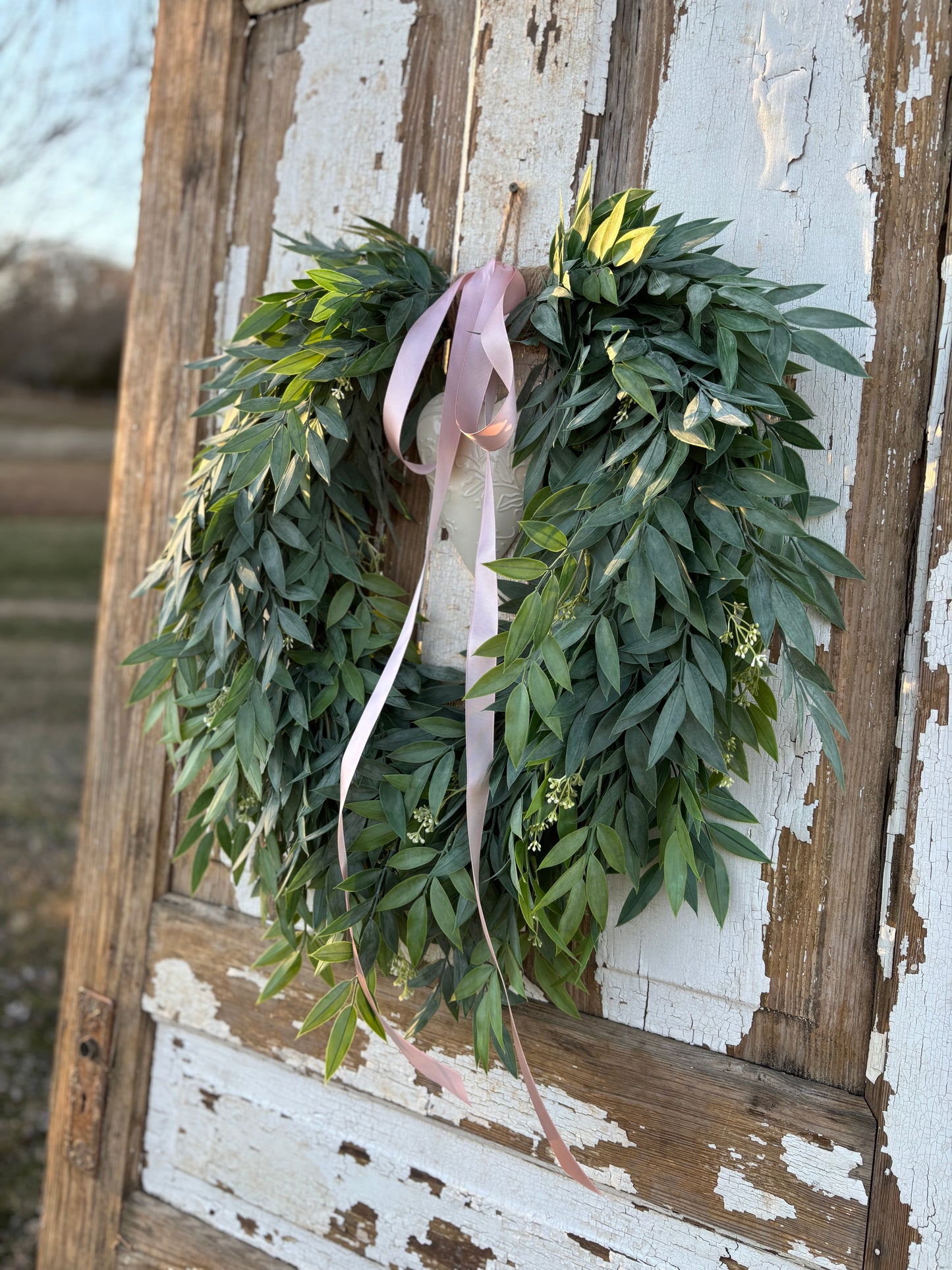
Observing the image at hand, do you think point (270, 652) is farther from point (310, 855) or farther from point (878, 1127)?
point (878, 1127)

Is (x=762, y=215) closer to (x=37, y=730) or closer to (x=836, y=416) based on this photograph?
(x=836, y=416)

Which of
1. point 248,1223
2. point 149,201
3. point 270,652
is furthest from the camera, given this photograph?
point 149,201

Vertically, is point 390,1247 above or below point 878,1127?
below

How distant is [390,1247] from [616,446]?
2.99 ft

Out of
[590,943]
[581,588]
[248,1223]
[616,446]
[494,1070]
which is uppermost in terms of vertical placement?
[616,446]

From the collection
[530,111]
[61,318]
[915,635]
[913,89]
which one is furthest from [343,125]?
[61,318]

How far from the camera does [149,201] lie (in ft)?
4.64

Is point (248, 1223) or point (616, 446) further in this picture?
point (248, 1223)

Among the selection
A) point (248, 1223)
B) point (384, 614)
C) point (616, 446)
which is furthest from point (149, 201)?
point (248, 1223)

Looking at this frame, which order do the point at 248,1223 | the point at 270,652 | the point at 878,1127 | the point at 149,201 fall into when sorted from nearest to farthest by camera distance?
the point at 878,1127
the point at 270,652
the point at 248,1223
the point at 149,201

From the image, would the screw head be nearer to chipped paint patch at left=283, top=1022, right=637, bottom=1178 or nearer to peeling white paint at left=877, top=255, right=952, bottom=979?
chipped paint patch at left=283, top=1022, right=637, bottom=1178

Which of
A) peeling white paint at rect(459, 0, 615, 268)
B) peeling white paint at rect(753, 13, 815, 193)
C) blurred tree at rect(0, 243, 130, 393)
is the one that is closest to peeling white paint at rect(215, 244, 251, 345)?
peeling white paint at rect(459, 0, 615, 268)

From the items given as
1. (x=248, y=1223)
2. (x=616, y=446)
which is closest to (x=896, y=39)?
(x=616, y=446)

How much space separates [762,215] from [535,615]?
0.46m
